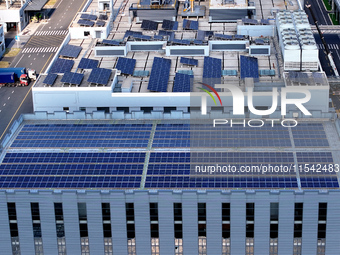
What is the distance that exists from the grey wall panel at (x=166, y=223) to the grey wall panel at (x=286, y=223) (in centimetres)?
1545

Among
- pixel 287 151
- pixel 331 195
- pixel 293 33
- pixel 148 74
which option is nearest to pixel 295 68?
pixel 293 33

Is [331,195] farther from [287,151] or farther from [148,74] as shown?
[148,74]

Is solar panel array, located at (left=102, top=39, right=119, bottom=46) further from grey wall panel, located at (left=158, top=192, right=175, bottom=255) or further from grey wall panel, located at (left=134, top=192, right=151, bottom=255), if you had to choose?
grey wall panel, located at (left=158, top=192, right=175, bottom=255)

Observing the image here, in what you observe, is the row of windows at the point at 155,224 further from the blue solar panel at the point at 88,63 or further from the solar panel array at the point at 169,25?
the solar panel array at the point at 169,25

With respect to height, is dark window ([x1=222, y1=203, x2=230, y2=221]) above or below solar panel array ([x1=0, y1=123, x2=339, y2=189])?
below

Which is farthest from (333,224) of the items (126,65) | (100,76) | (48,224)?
(126,65)

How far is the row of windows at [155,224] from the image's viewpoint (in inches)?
4281

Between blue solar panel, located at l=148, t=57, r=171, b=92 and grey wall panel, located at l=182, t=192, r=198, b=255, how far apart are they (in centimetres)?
5086

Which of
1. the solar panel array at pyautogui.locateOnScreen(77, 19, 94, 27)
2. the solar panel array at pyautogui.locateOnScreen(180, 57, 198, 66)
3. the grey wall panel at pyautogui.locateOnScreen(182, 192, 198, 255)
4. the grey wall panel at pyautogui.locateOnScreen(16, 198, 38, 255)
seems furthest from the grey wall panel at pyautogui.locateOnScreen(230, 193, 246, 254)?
the solar panel array at pyautogui.locateOnScreen(77, 19, 94, 27)

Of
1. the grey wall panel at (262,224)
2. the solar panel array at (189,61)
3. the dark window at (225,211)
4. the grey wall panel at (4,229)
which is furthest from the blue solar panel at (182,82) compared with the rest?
the grey wall panel at (4,229)

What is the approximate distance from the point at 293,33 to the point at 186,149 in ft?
197

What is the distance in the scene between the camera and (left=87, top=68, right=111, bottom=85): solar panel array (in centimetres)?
15638

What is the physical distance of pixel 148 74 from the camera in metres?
166

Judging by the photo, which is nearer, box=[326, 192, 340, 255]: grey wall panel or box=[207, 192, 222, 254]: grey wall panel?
box=[326, 192, 340, 255]: grey wall panel
